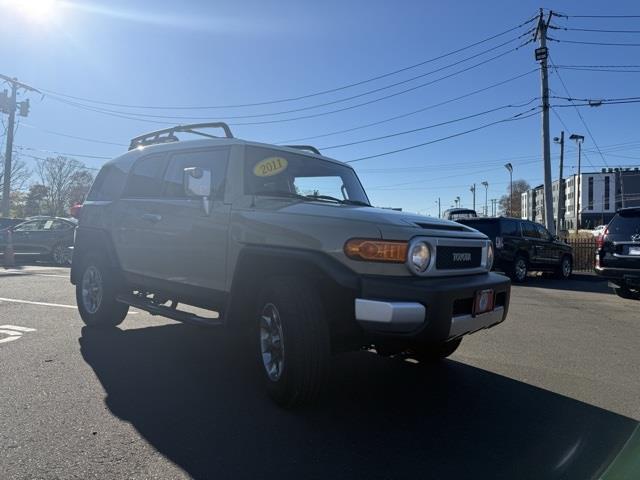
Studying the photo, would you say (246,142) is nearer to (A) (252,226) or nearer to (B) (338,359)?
(A) (252,226)

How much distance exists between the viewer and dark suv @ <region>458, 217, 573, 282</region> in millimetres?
12680

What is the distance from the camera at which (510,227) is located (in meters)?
13.0

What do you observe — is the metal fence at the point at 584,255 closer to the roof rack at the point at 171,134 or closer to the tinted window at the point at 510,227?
the tinted window at the point at 510,227

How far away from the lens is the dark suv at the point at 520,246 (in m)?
12.7

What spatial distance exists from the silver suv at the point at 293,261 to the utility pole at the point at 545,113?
16.0m

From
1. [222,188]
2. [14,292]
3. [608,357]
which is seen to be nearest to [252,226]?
[222,188]

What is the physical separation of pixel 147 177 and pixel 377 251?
126 inches

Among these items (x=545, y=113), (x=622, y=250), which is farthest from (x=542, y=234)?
(x=545, y=113)

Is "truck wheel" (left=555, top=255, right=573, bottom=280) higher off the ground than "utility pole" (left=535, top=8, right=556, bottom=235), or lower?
lower

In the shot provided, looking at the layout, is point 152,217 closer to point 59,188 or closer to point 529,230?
point 529,230

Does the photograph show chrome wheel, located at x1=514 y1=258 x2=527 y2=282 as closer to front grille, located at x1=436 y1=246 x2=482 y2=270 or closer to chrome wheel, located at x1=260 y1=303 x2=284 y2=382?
front grille, located at x1=436 y1=246 x2=482 y2=270

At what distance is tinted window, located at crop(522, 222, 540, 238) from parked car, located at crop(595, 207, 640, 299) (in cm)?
416

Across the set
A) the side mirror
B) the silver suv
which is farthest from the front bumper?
the side mirror

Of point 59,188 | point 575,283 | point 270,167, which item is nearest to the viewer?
point 270,167
